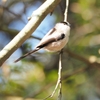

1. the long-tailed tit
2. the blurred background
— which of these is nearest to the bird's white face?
the long-tailed tit

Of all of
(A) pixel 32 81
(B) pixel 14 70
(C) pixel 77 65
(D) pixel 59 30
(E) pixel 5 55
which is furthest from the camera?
(C) pixel 77 65

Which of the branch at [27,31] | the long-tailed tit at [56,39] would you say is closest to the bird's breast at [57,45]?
the long-tailed tit at [56,39]

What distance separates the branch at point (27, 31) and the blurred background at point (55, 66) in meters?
0.91

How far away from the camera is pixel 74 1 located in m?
3.00

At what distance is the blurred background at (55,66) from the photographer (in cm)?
244

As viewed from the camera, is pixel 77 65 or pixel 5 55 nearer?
pixel 5 55

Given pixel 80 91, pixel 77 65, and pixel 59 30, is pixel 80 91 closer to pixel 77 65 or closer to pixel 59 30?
pixel 77 65

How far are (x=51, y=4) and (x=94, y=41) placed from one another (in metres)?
1.38

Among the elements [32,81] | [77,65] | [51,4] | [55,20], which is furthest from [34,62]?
[51,4]

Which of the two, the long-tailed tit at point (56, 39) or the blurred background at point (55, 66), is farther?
the blurred background at point (55, 66)

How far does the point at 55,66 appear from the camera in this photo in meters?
3.09

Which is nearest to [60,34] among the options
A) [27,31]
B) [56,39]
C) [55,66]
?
[56,39]

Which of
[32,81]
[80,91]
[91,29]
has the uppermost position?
[91,29]

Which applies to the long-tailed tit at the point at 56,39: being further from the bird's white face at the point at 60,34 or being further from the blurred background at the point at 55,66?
the blurred background at the point at 55,66
